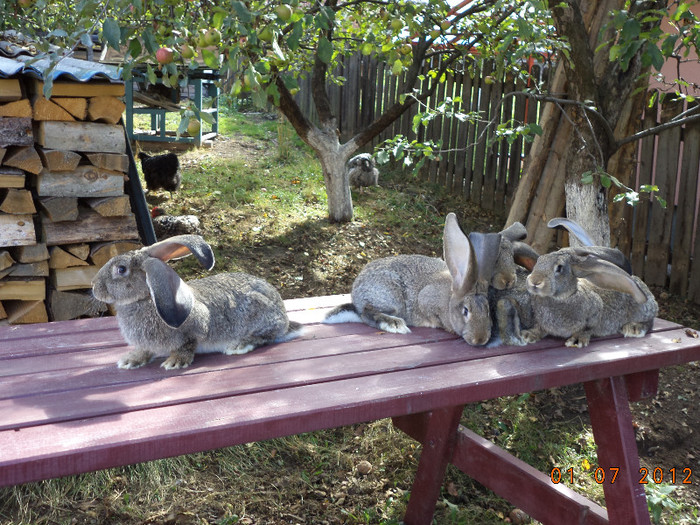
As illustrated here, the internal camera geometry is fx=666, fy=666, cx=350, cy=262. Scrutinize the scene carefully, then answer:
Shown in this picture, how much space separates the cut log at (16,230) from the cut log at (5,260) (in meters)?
0.05

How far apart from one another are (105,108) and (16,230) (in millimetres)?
1006

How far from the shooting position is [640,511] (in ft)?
8.96

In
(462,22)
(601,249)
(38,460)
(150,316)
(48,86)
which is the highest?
(462,22)

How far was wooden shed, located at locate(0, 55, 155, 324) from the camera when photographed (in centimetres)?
434

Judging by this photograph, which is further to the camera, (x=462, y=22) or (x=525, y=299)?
(x=462, y=22)

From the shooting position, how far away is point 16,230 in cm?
439

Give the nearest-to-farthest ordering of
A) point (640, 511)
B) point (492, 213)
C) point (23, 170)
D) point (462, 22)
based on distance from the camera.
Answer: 1. point (640, 511)
2. point (23, 170)
3. point (462, 22)
4. point (492, 213)

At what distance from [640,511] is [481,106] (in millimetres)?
6268

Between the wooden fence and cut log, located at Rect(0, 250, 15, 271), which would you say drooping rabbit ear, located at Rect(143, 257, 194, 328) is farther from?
cut log, located at Rect(0, 250, 15, 271)

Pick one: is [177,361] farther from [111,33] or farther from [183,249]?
[111,33]

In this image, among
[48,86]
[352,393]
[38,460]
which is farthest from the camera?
[48,86]

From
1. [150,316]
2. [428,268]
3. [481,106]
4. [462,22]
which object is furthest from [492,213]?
[150,316]

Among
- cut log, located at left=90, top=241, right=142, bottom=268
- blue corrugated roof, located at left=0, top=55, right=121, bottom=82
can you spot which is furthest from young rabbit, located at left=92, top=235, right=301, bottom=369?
cut log, located at left=90, top=241, right=142, bottom=268

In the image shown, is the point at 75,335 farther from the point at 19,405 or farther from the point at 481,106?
the point at 481,106
